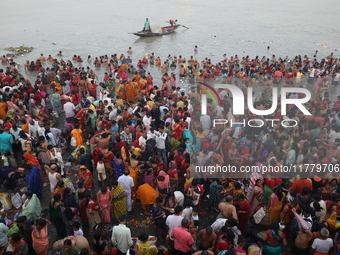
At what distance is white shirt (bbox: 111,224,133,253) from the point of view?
552 centimetres

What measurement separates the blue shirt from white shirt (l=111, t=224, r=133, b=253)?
4812mm

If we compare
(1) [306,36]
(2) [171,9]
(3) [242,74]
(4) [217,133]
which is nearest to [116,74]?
(3) [242,74]

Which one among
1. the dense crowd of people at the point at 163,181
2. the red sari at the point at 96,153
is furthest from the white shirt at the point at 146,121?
the red sari at the point at 96,153

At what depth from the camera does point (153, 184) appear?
23.5ft

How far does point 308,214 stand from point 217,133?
14.7 feet

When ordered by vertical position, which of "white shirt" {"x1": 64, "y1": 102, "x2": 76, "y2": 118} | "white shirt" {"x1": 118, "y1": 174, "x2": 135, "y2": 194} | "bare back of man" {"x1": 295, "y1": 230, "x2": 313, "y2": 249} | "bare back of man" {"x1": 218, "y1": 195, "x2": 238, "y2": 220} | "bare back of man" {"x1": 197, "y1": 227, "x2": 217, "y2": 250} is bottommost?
"bare back of man" {"x1": 295, "y1": 230, "x2": 313, "y2": 249}

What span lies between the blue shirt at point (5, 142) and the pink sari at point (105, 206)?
386cm

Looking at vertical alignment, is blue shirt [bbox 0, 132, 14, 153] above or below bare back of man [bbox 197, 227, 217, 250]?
above

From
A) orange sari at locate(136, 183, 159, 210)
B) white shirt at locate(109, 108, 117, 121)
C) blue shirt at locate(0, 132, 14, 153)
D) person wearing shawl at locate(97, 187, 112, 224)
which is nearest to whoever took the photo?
person wearing shawl at locate(97, 187, 112, 224)

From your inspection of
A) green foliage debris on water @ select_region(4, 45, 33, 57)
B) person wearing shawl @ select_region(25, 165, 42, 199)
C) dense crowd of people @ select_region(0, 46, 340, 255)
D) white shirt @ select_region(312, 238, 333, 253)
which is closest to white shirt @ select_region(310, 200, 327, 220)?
dense crowd of people @ select_region(0, 46, 340, 255)

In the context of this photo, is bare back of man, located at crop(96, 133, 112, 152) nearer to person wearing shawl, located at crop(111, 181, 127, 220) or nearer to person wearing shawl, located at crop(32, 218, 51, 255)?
person wearing shawl, located at crop(111, 181, 127, 220)

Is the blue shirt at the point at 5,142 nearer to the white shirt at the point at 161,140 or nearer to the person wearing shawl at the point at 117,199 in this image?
the person wearing shawl at the point at 117,199

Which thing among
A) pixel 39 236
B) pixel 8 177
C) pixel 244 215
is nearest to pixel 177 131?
pixel 244 215

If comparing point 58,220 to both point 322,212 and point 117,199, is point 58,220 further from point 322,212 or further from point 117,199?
point 322,212
